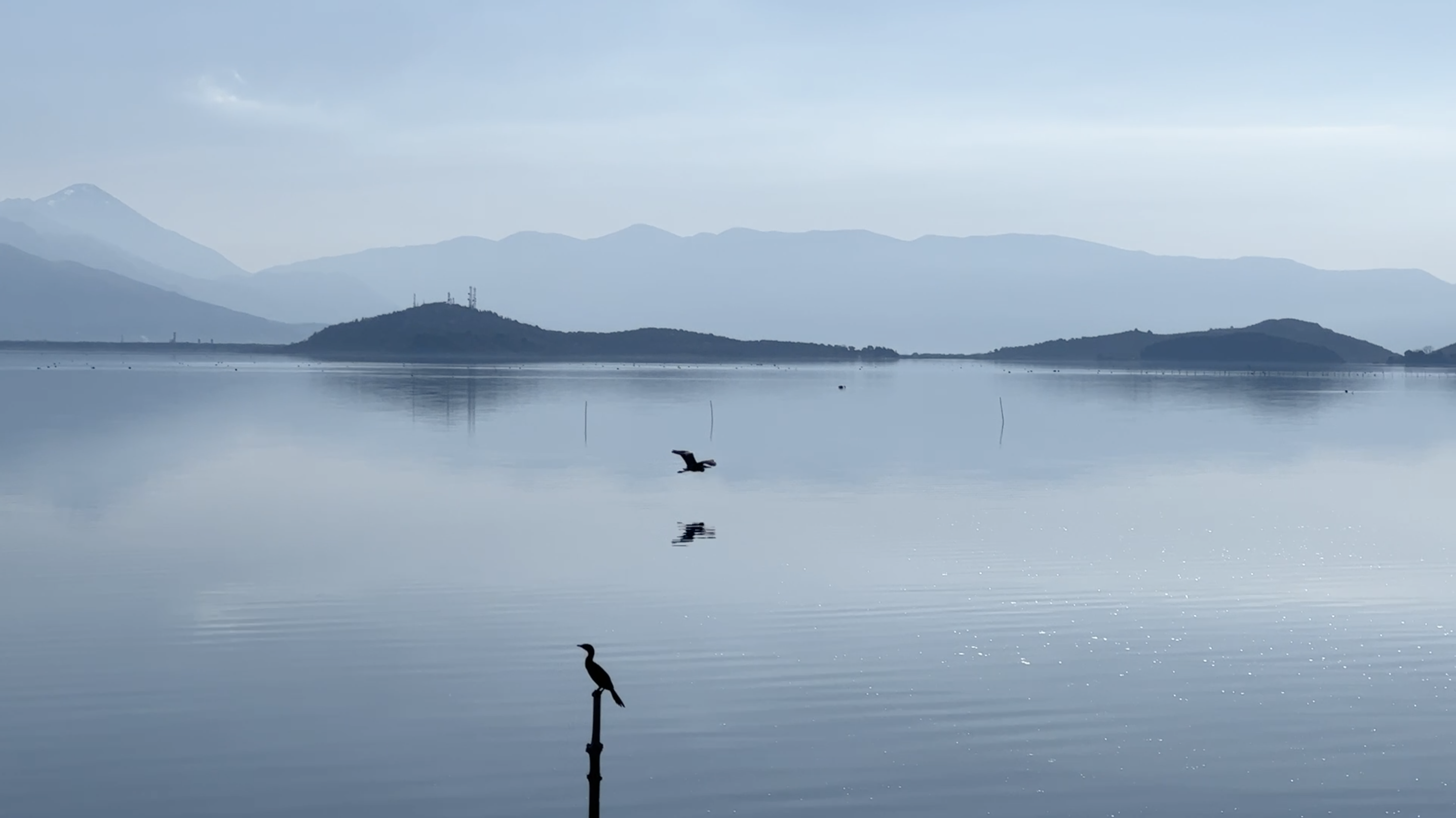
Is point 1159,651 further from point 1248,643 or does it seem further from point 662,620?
point 662,620

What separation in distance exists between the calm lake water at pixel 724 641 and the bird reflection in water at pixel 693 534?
31cm

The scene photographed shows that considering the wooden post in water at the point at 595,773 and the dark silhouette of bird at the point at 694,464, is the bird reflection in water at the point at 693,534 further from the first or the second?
the wooden post in water at the point at 595,773

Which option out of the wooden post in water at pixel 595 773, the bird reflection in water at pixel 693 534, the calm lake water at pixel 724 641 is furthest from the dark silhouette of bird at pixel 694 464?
the wooden post in water at pixel 595 773

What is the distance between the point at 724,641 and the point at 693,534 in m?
14.5

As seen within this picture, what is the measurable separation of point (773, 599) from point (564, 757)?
11.7 meters

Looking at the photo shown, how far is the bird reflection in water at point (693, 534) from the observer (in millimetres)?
38750

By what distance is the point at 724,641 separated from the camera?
25.8m

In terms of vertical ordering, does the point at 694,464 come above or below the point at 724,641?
above

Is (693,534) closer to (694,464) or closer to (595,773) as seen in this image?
(694,464)

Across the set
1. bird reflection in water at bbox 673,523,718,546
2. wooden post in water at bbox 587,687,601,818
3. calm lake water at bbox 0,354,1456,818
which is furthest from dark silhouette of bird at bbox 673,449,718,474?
wooden post in water at bbox 587,687,601,818

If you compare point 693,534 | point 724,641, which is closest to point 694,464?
point 693,534

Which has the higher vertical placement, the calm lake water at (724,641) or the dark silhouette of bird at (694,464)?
the dark silhouette of bird at (694,464)

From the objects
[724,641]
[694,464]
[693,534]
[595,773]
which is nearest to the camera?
[595,773]

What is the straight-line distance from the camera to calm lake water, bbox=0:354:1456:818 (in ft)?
59.1
